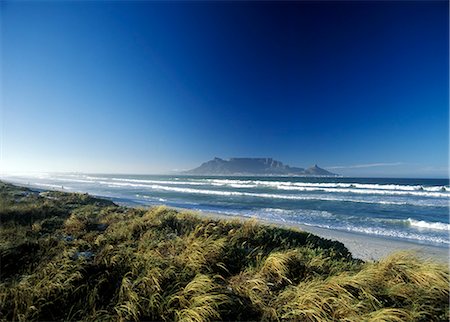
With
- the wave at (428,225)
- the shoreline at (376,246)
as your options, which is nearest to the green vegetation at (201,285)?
the shoreline at (376,246)

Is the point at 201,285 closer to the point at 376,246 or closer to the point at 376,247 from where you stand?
the point at 376,247

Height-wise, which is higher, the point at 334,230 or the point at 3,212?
the point at 3,212

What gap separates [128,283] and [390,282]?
455 cm

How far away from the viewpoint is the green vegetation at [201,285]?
11.7ft

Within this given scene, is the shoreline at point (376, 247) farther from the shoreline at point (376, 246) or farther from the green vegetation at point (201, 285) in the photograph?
the green vegetation at point (201, 285)

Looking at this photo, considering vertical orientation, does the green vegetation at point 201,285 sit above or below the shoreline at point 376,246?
above

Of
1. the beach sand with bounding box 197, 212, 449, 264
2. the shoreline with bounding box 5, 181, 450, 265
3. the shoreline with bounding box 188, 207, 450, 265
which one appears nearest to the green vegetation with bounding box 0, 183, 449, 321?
the shoreline with bounding box 5, 181, 450, 265

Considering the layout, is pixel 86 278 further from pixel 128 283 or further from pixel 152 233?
pixel 152 233

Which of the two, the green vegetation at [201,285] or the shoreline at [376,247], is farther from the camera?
the shoreline at [376,247]

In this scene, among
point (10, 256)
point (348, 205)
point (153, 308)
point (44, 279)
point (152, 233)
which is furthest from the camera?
point (348, 205)

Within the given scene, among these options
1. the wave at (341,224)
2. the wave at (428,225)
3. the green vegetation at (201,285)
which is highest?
the green vegetation at (201,285)

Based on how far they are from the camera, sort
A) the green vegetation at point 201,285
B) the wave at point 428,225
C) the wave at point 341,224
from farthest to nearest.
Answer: the wave at point 428,225
the wave at point 341,224
the green vegetation at point 201,285

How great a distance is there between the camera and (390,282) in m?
4.35

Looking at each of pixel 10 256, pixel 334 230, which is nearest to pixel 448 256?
pixel 334 230
